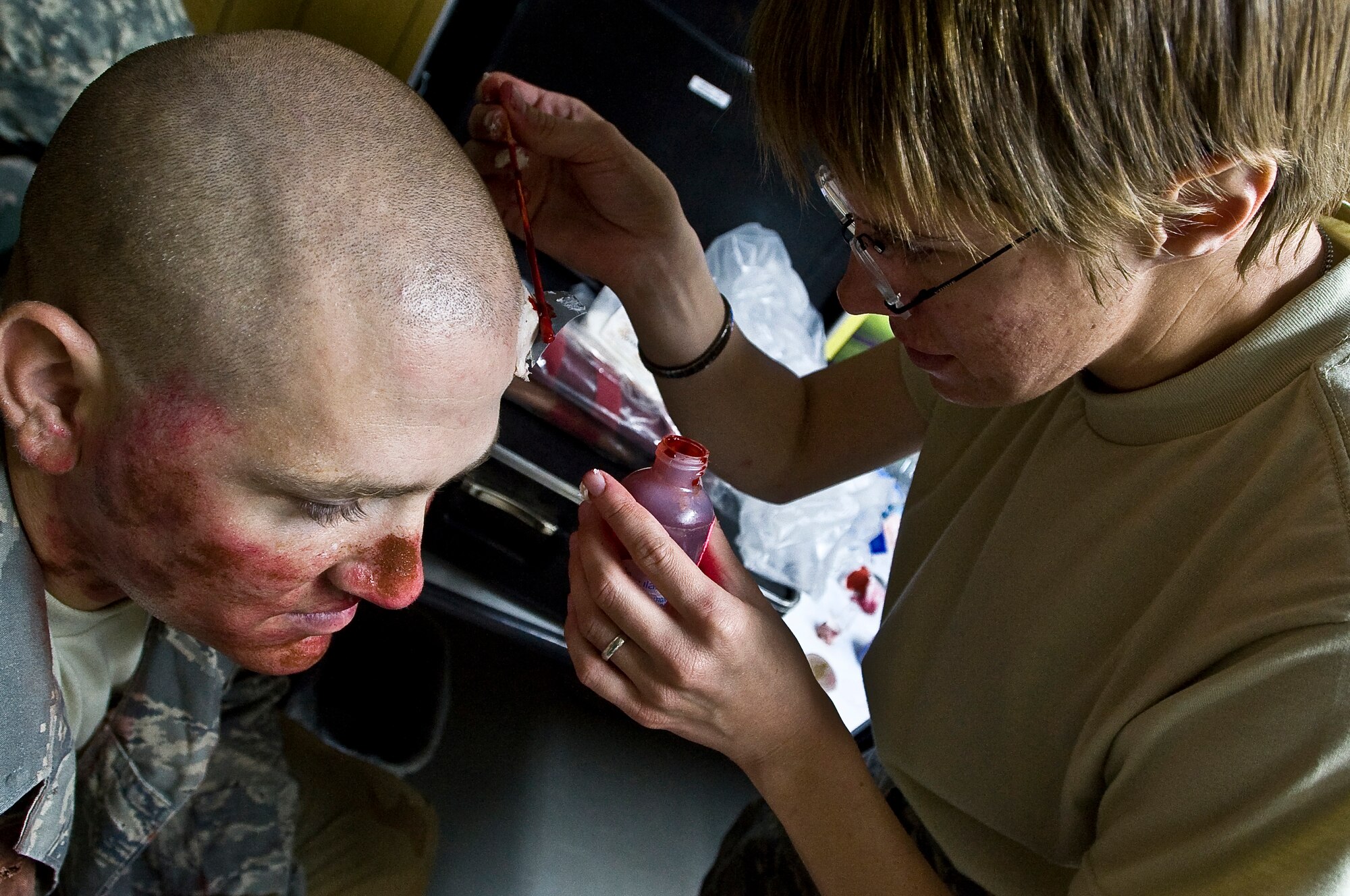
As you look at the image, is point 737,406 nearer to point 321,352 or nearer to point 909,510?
point 909,510

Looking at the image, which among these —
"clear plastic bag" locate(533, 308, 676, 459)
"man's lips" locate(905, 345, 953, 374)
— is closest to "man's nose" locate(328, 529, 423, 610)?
"man's lips" locate(905, 345, 953, 374)

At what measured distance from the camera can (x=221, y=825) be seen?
1.55m

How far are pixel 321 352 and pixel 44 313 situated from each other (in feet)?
0.90

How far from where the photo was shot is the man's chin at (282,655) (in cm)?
118

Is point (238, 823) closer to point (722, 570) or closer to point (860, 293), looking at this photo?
point (722, 570)

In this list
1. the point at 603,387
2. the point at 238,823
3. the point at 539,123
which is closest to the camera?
the point at 539,123

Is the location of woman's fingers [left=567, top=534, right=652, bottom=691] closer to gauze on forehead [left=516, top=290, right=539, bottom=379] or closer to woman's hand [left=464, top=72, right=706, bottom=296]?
gauze on forehead [left=516, top=290, right=539, bottom=379]

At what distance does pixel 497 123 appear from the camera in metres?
1.38

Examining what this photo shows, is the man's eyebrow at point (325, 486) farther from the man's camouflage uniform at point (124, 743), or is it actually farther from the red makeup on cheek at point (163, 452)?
the man's camouflage uniform at point (124, 743)

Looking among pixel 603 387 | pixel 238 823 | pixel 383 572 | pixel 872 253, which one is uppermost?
pixel 872 253

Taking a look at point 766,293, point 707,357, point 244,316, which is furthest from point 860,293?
point 766,293

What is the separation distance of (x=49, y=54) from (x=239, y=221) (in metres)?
0.58

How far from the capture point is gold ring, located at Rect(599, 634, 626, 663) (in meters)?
1.20

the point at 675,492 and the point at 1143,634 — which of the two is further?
the point at 675,492
